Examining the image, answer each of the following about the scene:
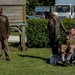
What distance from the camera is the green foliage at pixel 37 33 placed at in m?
15.5

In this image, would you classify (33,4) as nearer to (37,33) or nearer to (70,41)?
(37,33)

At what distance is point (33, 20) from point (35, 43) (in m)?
0.96

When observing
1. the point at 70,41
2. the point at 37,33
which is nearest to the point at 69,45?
the point at 70,41

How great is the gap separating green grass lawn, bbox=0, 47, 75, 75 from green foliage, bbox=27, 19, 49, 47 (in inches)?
65.5

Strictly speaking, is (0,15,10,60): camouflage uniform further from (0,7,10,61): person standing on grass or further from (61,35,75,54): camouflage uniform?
(61,35,75,54): camouflage uniform

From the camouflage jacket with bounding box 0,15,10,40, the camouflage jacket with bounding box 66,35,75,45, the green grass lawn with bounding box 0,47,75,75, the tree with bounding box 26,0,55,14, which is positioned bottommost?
the tree with bounding box 26,0,55,14

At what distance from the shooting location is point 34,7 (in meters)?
41.9

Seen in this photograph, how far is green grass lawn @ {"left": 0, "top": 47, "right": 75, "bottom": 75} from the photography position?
33.1 feet

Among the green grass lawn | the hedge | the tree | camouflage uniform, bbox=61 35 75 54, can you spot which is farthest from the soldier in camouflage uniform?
the tree

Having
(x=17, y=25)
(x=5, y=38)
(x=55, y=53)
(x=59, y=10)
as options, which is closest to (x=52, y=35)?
(x=55, y=53)

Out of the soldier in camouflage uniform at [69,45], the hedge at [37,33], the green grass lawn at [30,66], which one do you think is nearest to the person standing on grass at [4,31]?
the green grass lawn at [30,66]

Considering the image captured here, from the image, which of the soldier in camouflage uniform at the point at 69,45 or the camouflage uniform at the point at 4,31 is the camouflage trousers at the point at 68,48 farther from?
the camouflage uniform at the point at 4,31

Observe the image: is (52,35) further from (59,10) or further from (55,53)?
(59,10)

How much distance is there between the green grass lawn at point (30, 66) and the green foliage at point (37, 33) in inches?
65.5
